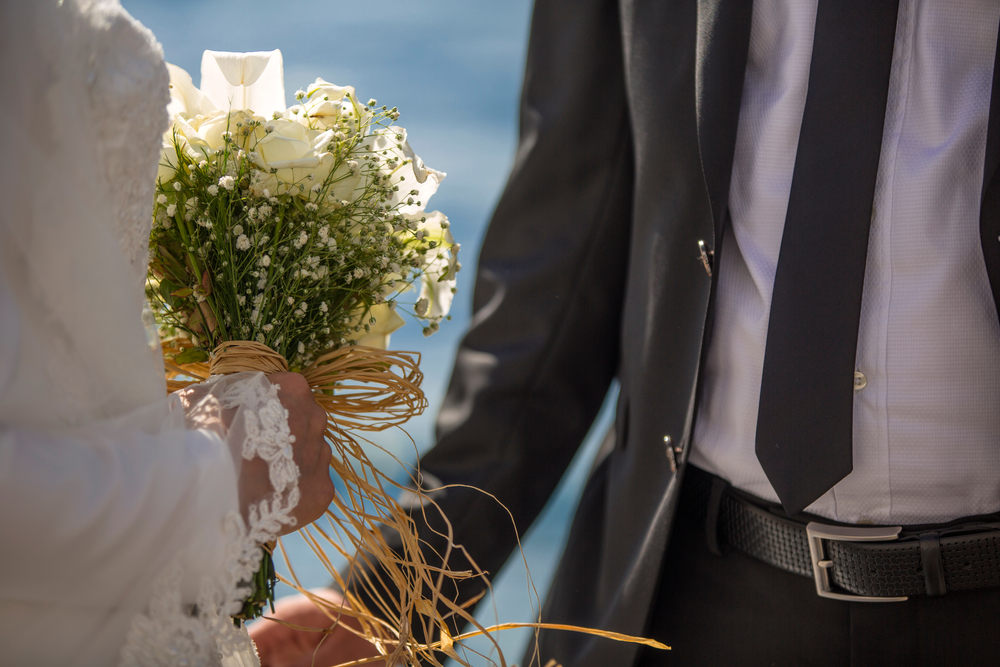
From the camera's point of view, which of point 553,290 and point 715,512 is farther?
point 553,290

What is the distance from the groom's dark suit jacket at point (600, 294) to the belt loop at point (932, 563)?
0.30 m

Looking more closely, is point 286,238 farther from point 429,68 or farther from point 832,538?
point 429,68

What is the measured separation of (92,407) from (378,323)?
0.38m

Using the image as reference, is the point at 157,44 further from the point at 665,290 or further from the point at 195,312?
the point at 665,290

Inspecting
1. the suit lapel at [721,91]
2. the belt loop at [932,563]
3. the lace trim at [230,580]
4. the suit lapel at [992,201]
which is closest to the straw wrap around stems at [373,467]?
the lace trim at [230,580]

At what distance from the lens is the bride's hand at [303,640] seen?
1.15 meters

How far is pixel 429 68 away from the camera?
17.7ft

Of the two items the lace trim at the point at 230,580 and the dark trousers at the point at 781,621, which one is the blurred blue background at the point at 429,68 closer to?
the dark trousers at the point at 781,621

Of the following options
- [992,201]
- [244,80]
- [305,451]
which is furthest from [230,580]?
[992,201]

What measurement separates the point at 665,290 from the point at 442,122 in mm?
4603

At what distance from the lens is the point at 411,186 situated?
931 millimetres

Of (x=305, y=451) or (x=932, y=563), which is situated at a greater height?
(x=305, y=451)

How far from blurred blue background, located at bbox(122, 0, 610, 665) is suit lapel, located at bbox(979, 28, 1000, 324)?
12.5 feet

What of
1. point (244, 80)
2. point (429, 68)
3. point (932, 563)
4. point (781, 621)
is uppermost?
point (429, 68)
